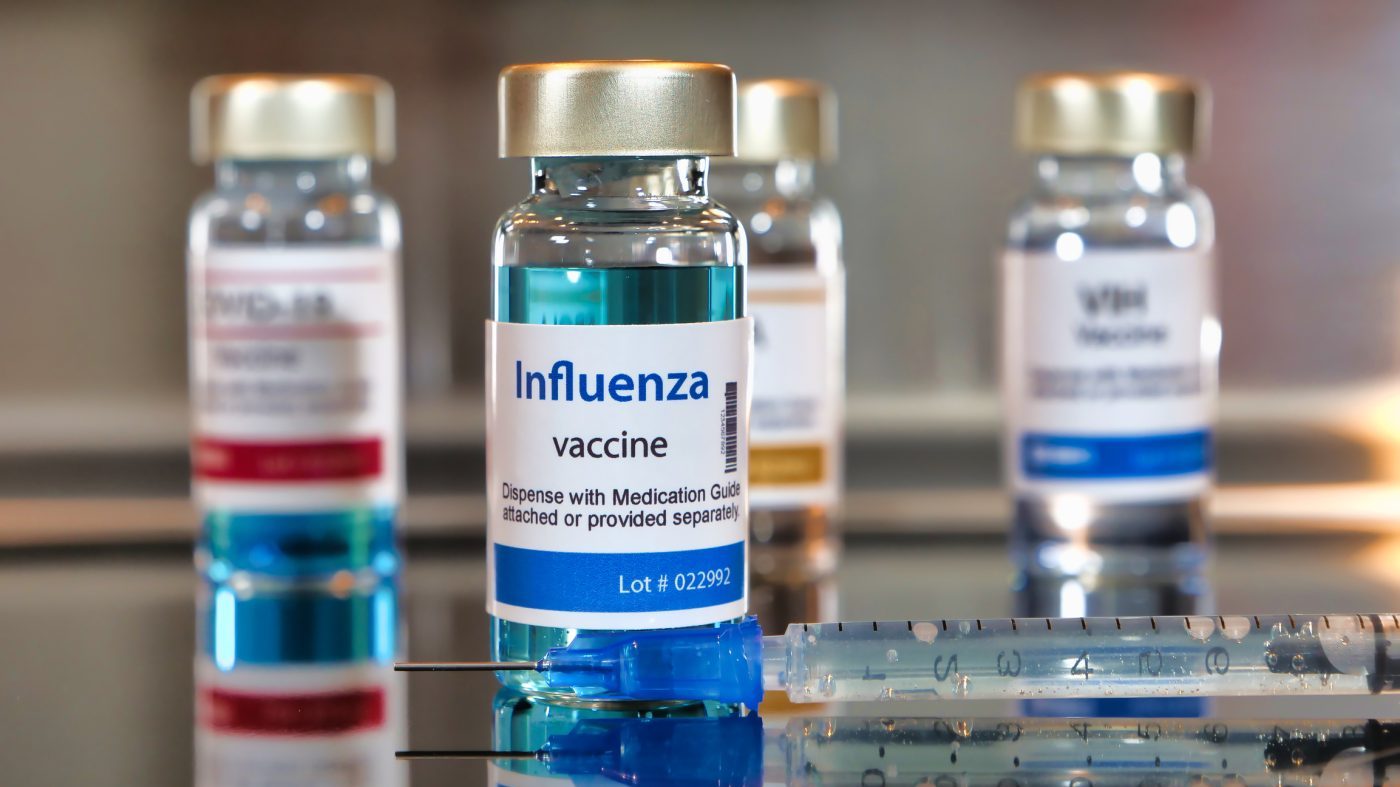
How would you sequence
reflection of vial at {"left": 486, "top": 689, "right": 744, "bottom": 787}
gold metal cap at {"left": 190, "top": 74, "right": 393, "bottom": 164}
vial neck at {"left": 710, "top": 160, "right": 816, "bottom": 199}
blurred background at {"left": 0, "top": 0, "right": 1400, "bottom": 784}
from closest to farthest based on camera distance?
reflection of vial at {"left": 486, "top": 689, "right": 744, "bottom": 787} < gold metal cap at {"left": 190, "top": 74, "right": 393, "bottom": 164} < vial neck at {"left": 710, "top": 160, "right": 816, "bottom": 199} < blurred background at {"left": 0, "top": 0, "right": 1400, "bottom": 784}

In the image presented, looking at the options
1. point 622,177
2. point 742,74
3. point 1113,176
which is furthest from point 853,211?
point 622,177

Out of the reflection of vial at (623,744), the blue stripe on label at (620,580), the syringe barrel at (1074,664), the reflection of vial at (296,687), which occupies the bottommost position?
the reflection of vial at (296,687)

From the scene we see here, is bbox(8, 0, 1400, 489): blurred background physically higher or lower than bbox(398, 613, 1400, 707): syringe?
higher

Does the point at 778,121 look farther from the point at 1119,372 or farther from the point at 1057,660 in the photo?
the point at 1057,660

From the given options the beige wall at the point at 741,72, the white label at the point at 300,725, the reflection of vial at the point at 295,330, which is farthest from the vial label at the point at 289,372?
the beige wall at the point at 741,72

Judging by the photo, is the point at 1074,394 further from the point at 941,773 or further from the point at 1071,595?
the point at 941,773

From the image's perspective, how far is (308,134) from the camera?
3.41 feet

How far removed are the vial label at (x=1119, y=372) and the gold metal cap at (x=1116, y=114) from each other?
Result: 0.07 metres

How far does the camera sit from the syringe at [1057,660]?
2.47 feet

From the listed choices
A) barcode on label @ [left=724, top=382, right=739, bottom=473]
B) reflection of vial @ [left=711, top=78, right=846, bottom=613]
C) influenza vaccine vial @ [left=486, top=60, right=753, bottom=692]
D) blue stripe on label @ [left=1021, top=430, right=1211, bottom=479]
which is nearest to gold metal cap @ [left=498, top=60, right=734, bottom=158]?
influenza vaccine vial @ [left=486, top=60, right=753, bottom=692]

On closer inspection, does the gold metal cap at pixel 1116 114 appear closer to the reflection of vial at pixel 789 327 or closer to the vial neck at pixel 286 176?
A: the reflection of vial at pixel 789 327

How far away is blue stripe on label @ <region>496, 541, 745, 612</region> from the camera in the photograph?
2.39 feet

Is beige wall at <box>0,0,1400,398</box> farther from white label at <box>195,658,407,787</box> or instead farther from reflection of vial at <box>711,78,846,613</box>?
white label at <box>195,658,407,787</box>

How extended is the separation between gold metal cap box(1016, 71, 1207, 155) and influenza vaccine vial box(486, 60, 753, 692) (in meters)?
0.37
